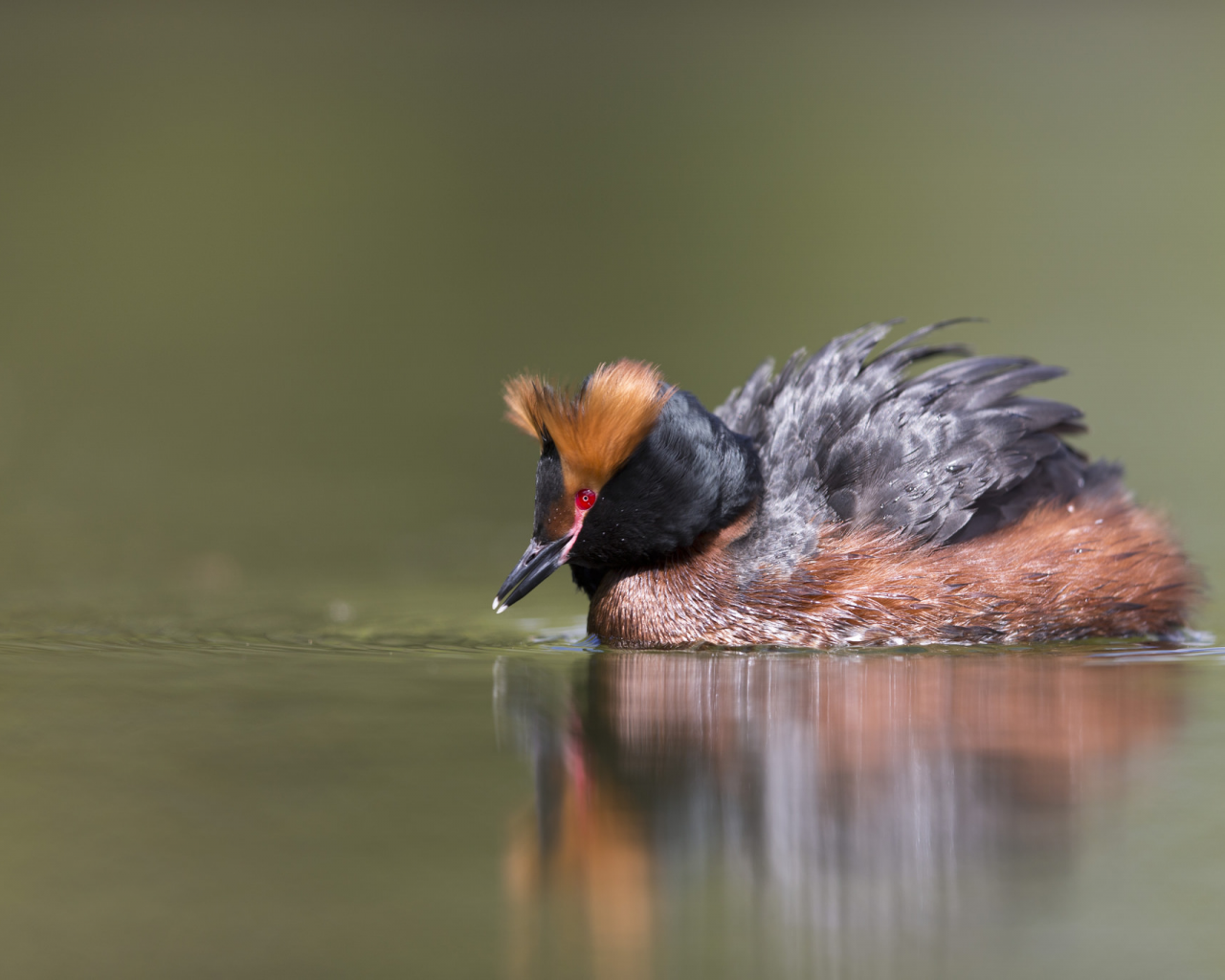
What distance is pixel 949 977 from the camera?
10.2ft

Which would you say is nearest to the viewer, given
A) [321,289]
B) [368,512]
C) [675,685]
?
[675,685]

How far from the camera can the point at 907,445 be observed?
6.73m

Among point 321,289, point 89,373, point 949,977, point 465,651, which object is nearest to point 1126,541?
point 465,651

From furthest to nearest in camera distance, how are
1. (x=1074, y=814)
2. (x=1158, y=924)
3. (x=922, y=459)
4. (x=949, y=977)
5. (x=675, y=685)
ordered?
(x=922, y=459), (x=675, y=685), (x=1074, y=814), (x=1158, y=924), (x=949, y=977)

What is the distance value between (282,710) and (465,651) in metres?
1.21

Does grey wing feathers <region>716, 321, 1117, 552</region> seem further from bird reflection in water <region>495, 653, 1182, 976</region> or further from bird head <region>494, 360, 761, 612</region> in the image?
bird reflection in water <region>495, 653, 1182, 976</region>

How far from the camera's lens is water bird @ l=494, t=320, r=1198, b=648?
21.3 feet

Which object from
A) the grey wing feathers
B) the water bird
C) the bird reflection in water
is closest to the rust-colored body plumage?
Answer: the water bird

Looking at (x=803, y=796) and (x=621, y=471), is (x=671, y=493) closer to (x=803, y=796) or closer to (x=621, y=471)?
(x=621, y=471)

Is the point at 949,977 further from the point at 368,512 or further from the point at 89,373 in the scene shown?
the point at 89,373

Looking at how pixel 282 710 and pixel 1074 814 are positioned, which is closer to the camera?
pixel 1074 814

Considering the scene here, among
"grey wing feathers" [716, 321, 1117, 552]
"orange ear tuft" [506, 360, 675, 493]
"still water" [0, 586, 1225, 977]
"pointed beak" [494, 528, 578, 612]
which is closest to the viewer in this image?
"still water" [0, 586, 1225, 977]

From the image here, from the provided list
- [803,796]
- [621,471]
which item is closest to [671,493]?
[621,471]

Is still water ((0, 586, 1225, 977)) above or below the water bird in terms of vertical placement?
below
